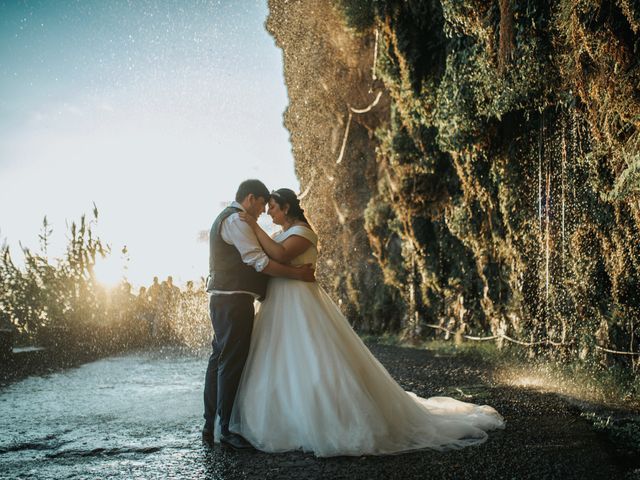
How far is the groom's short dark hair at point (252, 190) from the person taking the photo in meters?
5.49

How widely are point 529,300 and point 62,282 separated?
1104cm

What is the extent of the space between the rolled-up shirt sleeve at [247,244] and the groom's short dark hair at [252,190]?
1.25 feet

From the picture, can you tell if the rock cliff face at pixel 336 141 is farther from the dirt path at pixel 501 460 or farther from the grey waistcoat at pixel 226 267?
the grey waistcoat at pixel 226 267

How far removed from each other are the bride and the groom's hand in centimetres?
5

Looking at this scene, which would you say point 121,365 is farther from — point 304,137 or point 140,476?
point 304,137

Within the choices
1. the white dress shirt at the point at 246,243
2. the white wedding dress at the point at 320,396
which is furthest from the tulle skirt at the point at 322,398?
the white dress shirt at the point at 246,243

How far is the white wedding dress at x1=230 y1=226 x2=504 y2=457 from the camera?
4656 millimetres

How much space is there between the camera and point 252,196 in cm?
547

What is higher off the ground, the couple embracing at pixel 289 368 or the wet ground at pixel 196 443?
the couple embracing at pixel 289 368

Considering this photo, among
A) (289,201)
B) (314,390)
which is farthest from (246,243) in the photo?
(314,390)

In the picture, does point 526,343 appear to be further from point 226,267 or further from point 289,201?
point 226,267

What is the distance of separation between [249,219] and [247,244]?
11.0 inches

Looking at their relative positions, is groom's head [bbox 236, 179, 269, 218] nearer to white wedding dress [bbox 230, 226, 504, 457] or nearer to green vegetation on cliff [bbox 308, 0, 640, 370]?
white wedding dress [bbox 230, 226, 504, 457]

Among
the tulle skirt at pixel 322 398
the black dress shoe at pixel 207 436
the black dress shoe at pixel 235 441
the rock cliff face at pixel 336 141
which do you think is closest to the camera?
the tulle skirt at pixel 322 398
